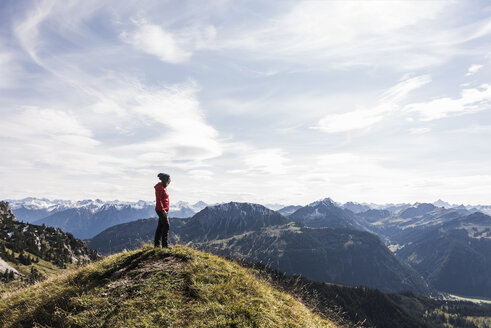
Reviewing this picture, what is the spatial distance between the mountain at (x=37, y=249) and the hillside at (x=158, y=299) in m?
132

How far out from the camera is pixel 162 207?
1452 cm

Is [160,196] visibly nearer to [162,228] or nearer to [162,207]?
[162,207]

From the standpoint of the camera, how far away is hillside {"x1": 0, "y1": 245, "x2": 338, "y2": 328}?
8719 mm

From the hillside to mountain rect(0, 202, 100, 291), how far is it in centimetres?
13238

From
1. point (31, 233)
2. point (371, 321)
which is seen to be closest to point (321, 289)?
point (371, 321)

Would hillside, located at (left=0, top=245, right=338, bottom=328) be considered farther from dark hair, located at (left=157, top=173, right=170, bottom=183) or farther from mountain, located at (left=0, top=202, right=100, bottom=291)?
mountain, located at (left=0, top=202, right=100, bottom=291)

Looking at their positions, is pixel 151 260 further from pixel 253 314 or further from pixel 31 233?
pixel 31 233

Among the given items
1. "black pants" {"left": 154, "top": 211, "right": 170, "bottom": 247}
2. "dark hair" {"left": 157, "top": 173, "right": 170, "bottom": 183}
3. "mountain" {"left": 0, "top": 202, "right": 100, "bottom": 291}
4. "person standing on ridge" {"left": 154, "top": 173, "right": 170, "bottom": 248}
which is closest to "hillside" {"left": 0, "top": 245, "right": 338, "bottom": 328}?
"black pants" {"left": 154, "top": 211, "right": 170, "bottom": 247}

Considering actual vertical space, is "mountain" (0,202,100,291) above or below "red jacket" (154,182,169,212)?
below

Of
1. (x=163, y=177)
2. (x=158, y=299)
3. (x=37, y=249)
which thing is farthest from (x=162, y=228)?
(x=37, y=249)

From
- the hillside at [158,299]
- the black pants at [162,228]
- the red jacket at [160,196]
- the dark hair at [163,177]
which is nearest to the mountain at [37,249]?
the hillside at [158,299]

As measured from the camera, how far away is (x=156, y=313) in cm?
870

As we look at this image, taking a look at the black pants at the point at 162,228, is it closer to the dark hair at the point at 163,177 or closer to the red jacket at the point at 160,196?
the red jacket at the point at 160,196

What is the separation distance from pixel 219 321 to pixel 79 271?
929 cm
